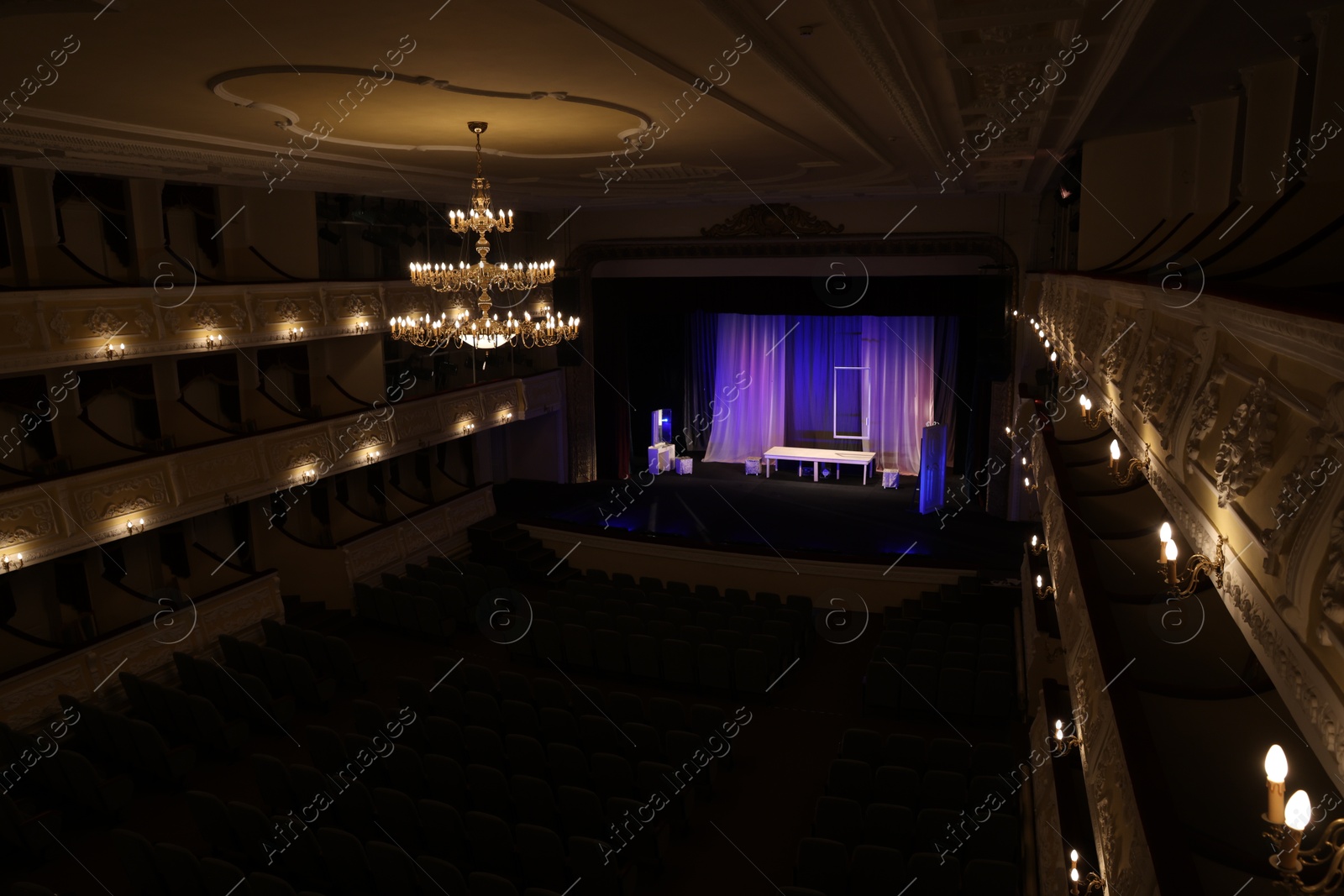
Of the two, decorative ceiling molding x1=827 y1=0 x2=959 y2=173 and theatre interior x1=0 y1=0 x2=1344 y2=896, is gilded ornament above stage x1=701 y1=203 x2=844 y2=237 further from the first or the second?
decorative ceiling molding x1=827 y1=0 x2=959 y2=173

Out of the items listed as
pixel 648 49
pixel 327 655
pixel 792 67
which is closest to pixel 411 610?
pixel 327 655

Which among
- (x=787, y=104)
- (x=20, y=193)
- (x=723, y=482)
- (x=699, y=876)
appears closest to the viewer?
(x=787, y=104)

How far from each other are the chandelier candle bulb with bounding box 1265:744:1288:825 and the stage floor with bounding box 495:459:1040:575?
38.4 feet

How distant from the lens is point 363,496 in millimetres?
15117

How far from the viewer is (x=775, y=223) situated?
653 inches

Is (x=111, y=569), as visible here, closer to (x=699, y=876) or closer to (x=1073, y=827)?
(x=699, y=876)

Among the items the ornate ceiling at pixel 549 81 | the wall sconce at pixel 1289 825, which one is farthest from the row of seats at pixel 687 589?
the wall sconce at pixel 1289 825

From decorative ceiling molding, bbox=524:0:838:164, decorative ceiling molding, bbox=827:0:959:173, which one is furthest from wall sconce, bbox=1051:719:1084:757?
decorative ceiling molding, bbox=524:0:838:164

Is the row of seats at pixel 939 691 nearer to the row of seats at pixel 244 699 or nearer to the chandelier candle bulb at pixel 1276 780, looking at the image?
the row of seats at pixel 244 699

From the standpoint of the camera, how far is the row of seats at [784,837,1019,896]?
603cm

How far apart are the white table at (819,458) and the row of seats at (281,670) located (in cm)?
1213

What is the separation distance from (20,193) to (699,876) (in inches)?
425

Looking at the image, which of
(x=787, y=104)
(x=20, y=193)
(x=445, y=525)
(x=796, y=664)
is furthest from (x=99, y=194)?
(x=796, y=664)

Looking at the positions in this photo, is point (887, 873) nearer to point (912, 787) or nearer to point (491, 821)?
Answer: point (912, 787)
